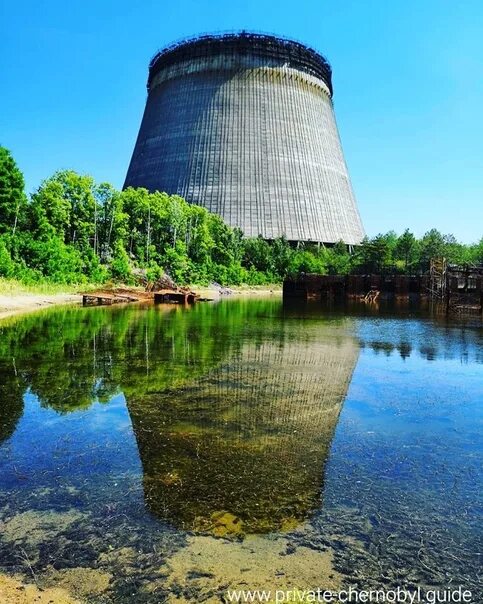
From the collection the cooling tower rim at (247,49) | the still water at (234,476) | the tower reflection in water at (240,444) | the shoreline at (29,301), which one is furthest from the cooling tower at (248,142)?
the tower reflection in water at (240,444)

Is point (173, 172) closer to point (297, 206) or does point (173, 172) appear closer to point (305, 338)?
point (297, 206)

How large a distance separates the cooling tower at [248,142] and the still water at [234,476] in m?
50.7

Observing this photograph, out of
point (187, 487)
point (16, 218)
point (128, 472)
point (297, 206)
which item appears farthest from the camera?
point (297, 206)

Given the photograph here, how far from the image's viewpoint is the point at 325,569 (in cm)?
340

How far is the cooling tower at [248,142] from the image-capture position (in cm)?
5975

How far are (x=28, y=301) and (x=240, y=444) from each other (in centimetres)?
2276

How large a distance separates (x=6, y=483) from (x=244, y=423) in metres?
2.94

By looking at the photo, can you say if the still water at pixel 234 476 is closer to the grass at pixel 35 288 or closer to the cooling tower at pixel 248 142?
the grass at pixel 35 288

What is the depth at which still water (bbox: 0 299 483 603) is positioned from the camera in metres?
3.40

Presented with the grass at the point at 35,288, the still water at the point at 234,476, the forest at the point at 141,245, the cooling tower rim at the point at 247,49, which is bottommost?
the still water at the point at 234,476

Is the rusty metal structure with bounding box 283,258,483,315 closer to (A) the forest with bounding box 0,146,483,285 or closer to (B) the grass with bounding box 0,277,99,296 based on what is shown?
(A) the forest with bounding box 0,146,483,285

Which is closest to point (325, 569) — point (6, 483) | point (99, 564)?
point (99, 564)

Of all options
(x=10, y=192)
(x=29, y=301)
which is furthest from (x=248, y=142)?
(x=29, y=301)

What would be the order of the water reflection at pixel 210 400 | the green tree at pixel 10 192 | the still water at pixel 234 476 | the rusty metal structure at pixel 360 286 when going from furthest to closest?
the rusty metal structure at pixel 360 286 → the green tree at pixel 10 192 → the water reflection at pixel 210 400 → the still water at pixel 234 476
